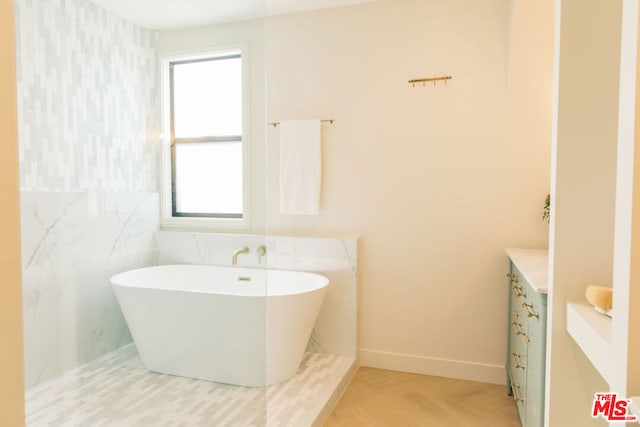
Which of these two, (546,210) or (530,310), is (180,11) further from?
(546,210)

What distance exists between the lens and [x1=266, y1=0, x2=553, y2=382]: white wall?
8.86 feet

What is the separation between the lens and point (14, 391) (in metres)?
0.46

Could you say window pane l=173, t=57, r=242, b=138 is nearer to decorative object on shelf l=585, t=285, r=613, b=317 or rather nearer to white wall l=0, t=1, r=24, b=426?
white wall l=0, t=1, r=24, b=426

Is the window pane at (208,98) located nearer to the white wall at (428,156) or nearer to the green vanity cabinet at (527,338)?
the white wall at (428,156)

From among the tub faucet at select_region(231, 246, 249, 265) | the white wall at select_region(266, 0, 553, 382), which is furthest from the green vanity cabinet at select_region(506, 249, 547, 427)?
the tub faucet at select_region(231, 246, 249, 265)

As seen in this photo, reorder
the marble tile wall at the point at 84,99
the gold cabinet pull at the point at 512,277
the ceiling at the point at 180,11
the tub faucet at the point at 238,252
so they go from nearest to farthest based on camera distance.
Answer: the marble tile wall at the point at 84,99 < the ceiling at the point at 180,11 < the tub faucet at the point at 238,252 < the gold cabinet pull at the point at 512,277

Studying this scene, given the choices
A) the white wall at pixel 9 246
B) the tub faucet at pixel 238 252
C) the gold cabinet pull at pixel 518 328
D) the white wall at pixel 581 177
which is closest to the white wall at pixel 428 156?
the gold cabinet pull at pixel 518 328

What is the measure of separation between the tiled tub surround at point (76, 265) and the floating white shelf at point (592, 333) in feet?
5.05

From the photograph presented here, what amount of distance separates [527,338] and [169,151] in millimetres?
1920

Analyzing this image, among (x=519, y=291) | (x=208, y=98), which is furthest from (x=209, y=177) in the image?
(x=519, y=291)

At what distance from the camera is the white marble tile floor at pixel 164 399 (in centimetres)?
127

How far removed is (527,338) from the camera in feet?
6.29

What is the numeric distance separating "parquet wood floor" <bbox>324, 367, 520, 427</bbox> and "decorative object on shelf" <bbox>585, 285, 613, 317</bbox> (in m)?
1.42

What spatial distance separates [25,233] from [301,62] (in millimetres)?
2578
